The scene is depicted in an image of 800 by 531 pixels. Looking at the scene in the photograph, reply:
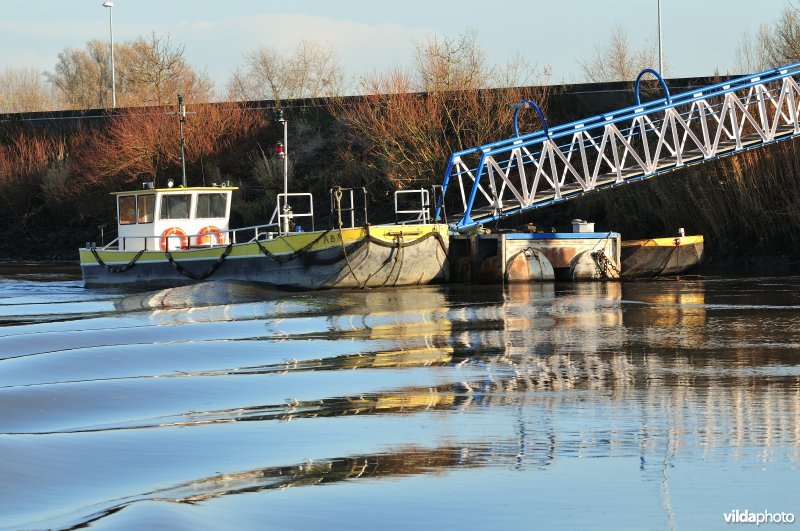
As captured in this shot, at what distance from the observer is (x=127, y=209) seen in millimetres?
29719

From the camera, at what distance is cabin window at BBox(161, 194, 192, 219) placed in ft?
95.2

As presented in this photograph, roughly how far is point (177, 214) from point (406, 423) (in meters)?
21.0

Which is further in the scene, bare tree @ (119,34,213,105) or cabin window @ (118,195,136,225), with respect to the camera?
bare tree @ (119,34,213,105)

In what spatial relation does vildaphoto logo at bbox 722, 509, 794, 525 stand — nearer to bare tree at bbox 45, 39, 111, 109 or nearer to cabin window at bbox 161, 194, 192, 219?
cabin window at bbox 161, 194, 192, 219

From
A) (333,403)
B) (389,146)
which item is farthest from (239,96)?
(333,403)

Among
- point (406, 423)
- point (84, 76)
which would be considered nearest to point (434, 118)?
point (406, 423)

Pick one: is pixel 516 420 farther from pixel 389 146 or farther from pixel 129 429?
pixel 389 146

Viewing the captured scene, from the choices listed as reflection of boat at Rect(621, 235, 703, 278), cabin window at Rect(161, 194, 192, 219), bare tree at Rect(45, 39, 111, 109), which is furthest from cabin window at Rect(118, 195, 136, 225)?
bare tree at Rect(45, 39, 111, 109)

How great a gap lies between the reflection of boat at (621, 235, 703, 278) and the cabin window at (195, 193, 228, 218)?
33.1 feet

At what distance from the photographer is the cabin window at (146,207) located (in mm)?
29078

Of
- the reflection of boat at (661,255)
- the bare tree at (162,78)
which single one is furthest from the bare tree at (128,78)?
the reflection of boat at (661,255)

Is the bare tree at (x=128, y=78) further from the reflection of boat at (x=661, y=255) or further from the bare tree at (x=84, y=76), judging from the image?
the reflection of boat at (x=661, y=255)

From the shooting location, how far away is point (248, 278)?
2564cm

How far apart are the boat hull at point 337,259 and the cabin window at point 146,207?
275cm
